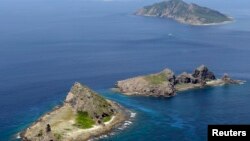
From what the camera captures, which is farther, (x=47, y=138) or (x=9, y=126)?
(x=9, y=126)

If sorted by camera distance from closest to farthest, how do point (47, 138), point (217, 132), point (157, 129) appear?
point (217, 132)
point (47, 138)
point (157, 129)

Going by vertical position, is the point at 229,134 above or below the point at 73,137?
above

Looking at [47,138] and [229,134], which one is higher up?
[229,134]

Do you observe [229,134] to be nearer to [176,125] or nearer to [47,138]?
[47,138]

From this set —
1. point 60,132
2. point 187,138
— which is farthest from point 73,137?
point 187,138

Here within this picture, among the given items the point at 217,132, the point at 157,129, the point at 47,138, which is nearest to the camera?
the point at 217,132

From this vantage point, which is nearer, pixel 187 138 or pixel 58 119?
pixel 187 138

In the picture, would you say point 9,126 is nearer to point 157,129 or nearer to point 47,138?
point 47,138

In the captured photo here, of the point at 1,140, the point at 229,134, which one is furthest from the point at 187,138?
the point at 229,134
